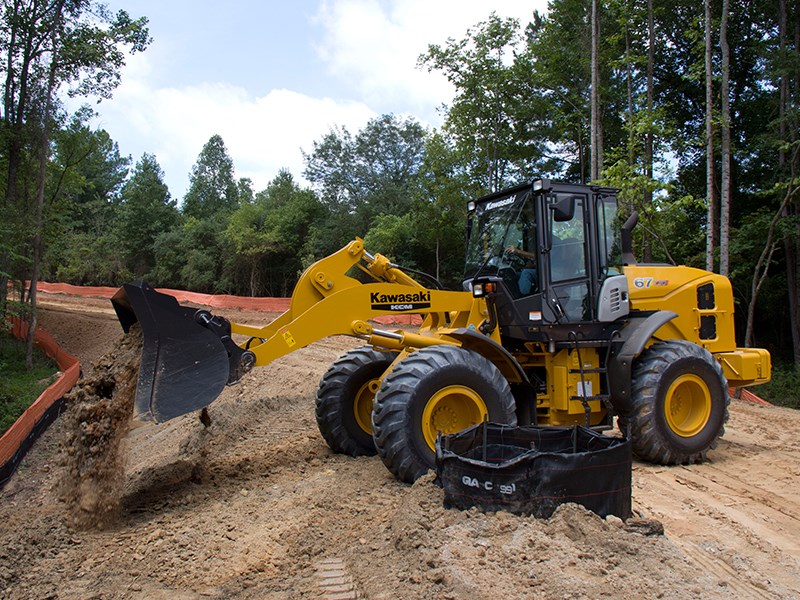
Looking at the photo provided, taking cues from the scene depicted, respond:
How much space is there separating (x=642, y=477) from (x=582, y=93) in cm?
2210

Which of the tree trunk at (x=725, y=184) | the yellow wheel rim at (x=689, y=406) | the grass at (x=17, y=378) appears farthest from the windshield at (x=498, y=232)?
the tree trunk at (x=725, y=184)

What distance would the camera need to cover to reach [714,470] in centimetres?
641

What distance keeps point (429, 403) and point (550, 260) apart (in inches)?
77.3

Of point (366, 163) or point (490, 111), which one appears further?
point (366, 163)

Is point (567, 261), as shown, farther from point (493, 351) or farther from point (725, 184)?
point (725, 184)

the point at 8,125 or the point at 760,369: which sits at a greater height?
the point at 8,125

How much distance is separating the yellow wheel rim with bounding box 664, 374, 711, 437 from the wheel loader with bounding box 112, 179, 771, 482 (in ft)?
0.05

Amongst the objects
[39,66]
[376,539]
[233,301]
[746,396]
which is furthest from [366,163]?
[376,539]

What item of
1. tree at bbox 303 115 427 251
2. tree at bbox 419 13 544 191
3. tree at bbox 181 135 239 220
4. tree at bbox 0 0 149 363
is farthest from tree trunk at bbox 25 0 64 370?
tree at bbox 181 135 239 220

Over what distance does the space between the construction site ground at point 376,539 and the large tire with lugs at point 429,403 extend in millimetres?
347

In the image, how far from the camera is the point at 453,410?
222 inches

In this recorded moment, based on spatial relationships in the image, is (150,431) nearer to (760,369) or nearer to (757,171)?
(760,369)

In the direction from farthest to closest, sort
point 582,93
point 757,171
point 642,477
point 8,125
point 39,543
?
point 582,93
point 757,171
point 8,125
point 642,477
point 39,543

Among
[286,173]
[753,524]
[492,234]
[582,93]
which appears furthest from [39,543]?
[286,173]
